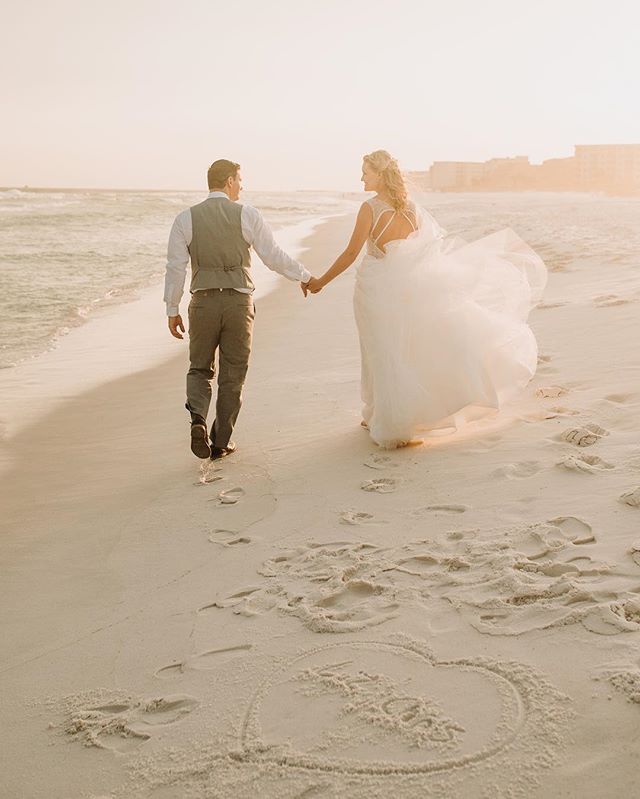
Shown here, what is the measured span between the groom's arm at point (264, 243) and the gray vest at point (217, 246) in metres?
0.05

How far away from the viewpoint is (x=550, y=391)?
249 inches

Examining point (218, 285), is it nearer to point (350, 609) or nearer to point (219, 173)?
point (219, 173)

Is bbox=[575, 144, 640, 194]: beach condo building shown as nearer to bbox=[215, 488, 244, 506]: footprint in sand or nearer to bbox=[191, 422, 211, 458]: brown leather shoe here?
bbox=[191, 422, 211, 458]: brown leather shoe

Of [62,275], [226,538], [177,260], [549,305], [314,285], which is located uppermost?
[177,260]

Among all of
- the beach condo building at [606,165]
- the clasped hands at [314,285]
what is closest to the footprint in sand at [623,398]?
the clasped hands at [314,285]

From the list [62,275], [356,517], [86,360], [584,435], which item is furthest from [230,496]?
[62,275]

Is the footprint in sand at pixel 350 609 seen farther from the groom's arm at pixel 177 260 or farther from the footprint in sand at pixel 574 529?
the groom's arm at pixel 177 260

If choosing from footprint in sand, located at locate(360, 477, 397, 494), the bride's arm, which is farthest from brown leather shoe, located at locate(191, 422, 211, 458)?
the bride's arm

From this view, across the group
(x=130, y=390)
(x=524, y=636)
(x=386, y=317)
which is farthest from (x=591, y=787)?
(x=130, y=390)

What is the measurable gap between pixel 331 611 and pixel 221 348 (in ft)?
9.19

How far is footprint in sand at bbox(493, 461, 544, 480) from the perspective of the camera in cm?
457

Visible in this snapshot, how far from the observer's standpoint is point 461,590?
3336 millimetres

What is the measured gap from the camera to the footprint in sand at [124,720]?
2691mm

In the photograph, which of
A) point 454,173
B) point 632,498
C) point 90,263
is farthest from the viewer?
point 454,173
